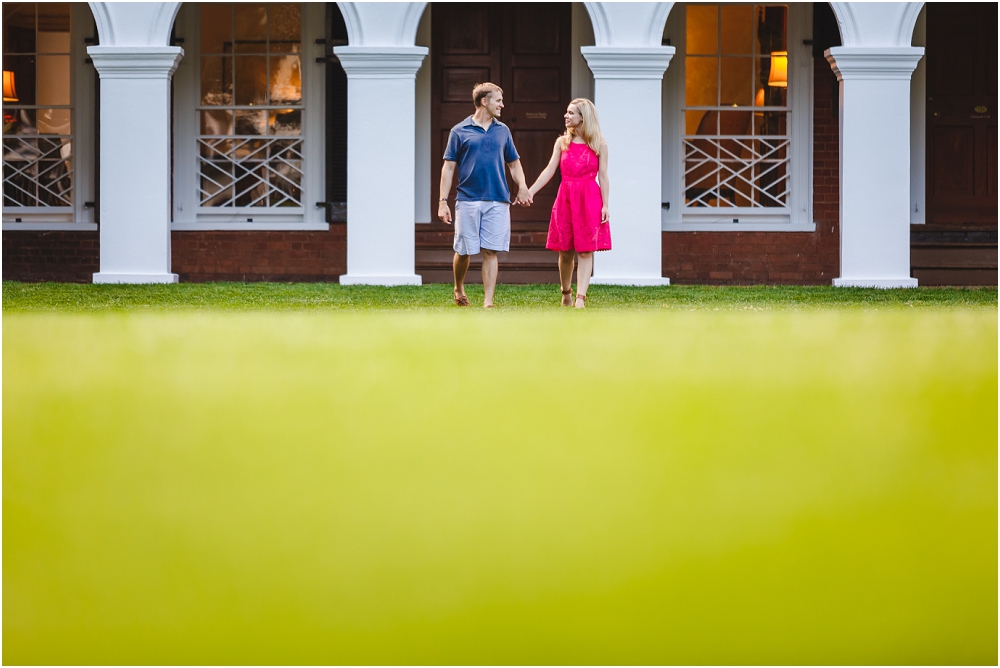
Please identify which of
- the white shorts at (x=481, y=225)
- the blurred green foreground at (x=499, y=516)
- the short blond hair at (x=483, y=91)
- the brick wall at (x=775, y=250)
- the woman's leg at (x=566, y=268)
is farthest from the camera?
the brick wall at (x=775, y=250)

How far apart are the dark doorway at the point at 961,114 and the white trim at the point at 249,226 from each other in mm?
6614

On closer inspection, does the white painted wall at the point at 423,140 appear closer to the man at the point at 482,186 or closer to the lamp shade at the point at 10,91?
the lamp shade at the point at 10,91

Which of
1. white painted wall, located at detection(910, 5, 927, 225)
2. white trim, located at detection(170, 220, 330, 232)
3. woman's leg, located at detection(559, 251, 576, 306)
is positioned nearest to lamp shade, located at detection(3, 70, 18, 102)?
white trim, located at detection(170, 220, 330, 232)

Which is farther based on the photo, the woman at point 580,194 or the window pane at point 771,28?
the window pane at point 771,28

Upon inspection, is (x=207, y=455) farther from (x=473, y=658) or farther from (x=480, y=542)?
(x=473, y=658)

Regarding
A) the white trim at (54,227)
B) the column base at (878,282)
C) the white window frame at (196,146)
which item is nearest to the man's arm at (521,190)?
the column base at (878,282)

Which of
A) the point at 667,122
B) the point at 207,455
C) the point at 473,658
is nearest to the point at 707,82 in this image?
the point at 667,122

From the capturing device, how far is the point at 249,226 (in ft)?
41.1

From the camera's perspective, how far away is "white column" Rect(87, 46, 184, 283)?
35.9ft

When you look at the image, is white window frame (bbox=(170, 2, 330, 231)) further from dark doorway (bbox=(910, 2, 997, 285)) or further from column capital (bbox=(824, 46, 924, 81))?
dark doorway (bbox=(910, 2, 997, 285))

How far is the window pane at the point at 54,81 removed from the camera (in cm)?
1268

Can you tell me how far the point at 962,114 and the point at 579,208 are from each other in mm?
6990

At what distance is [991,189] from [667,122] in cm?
367

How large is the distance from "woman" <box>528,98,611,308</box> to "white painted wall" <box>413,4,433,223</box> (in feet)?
16.1
